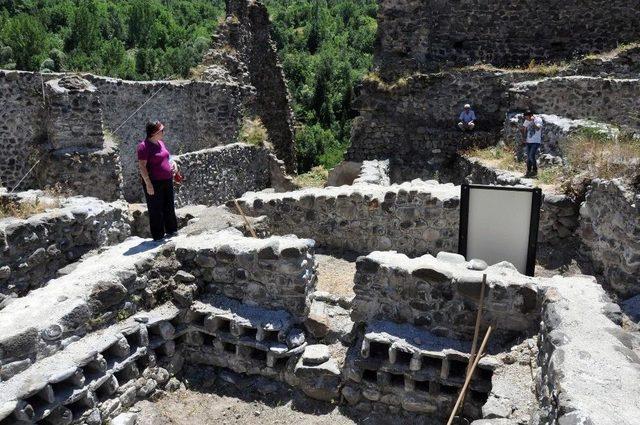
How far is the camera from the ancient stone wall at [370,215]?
834cm

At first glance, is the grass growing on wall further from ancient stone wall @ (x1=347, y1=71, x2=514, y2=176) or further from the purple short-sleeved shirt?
the purple short-sleeved shirt

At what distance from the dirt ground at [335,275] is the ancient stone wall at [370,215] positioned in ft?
1.55

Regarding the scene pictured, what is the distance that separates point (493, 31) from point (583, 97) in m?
4.74

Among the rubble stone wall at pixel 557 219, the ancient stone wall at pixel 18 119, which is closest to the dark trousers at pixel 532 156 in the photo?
the rubble stone wall at pixel 557 219

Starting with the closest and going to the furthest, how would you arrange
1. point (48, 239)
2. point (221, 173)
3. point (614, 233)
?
point (48, 239) < point (614, 233) < point (221, 173)

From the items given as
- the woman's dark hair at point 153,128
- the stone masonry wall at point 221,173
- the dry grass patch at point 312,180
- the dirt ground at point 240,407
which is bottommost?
the dry grass patch at point 312,180

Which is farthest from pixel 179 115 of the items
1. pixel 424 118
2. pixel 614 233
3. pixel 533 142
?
pixel 614 233

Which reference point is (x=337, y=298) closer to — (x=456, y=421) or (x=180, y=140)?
(x=456, y=421)

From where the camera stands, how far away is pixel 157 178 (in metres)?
6.46

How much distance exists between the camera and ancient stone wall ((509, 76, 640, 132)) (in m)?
13.6

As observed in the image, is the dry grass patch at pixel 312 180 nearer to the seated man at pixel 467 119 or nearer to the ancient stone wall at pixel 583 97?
the seated man at pixel 467 119

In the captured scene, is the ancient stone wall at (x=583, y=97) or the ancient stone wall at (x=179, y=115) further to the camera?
the ancient stone wall at (x=179, y=115)

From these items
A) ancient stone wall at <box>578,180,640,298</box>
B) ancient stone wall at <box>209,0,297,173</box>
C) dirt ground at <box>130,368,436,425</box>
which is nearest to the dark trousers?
ancient stone wall at <box>578,180,640,298</box>

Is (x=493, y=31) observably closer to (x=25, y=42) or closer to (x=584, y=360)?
(x=584, y=360)
